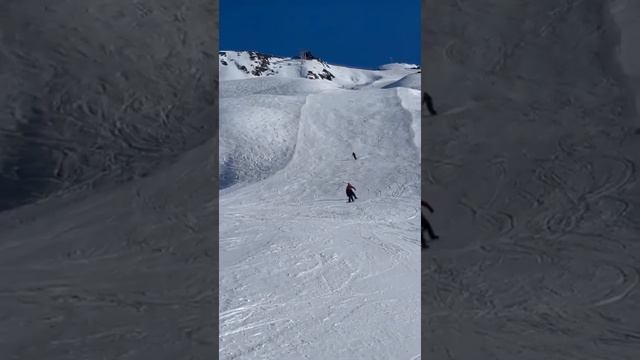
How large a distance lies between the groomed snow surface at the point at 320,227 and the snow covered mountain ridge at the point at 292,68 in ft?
176

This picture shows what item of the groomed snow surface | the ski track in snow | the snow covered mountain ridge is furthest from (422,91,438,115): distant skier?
the snow covered mountain ridge

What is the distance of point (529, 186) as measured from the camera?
2.16 metres

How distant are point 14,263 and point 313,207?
9420mm

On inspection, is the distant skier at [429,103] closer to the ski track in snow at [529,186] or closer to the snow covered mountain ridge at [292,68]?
the ski track in snow at [529,186]

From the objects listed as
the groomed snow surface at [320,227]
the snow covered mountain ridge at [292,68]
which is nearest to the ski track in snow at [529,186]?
the groomed snow surface at [320,227]

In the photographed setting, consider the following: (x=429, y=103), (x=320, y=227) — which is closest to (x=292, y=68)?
(x=320, y=227)

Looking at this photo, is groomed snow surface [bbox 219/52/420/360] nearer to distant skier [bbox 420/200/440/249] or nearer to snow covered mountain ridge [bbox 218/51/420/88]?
distant skier [bbox 420/200/440/249]

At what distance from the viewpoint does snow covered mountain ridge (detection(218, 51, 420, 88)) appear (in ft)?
245

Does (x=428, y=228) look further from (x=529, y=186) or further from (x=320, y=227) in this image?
A: (x=320, y=227)

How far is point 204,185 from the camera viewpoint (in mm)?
2211

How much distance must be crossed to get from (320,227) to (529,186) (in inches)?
276

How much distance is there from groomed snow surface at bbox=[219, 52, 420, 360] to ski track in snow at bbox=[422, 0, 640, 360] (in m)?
2.18

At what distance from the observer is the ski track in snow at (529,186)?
2088 millimetres

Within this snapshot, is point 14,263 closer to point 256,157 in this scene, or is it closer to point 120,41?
point 120,41
